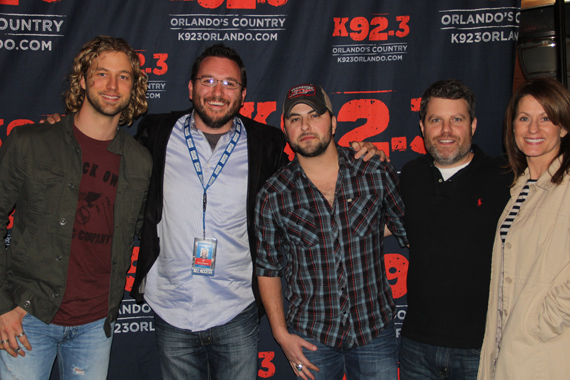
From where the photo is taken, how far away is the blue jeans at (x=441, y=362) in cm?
183

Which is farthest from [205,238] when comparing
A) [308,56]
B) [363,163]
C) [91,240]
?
[308,56]

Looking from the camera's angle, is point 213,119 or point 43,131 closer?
point 43,131

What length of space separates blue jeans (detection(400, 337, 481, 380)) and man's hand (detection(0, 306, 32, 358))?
1738 millimetres

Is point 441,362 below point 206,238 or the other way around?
below

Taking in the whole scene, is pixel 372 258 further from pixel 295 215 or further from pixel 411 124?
pixel 411 124

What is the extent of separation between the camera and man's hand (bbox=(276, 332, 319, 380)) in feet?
6.28

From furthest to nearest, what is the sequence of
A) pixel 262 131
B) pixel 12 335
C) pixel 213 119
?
1. pixel 262 131
2. pixel 213 119
3. pixel 12 335

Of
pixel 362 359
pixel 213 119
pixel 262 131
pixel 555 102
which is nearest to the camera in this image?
pixel 555 102

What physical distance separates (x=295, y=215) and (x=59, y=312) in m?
1.17

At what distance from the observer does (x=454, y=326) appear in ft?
6.06

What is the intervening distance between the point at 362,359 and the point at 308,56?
185cm

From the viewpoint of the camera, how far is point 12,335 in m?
1.82

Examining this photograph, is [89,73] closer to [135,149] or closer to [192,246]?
[135,149]

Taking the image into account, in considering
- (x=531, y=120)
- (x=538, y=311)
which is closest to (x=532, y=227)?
(x=538, y=311)
